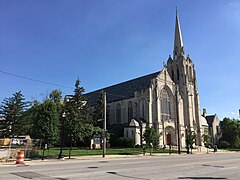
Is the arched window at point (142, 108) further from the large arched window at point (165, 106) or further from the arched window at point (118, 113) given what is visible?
the arched window at point (118, 113)

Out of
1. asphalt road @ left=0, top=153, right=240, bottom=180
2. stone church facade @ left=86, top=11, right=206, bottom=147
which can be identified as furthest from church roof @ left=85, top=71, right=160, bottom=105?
asphalt road @ left=0, top=153, right=240, bottom=180

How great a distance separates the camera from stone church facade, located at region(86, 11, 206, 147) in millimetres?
52906

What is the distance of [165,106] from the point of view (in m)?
58.2

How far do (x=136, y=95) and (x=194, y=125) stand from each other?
20150mm

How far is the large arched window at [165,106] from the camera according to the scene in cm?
5700


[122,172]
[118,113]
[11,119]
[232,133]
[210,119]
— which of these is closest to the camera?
[122,172]

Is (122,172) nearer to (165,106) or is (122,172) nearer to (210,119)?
(165,106)

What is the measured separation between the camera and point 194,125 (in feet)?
209

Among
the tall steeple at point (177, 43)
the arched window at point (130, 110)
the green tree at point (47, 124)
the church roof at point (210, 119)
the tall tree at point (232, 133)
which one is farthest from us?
the church roof at point (210, 119)

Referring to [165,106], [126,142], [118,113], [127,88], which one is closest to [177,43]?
[127,88]

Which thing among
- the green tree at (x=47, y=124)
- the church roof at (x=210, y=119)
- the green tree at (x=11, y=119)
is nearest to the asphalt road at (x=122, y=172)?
the green tree at (x=47, y=124)

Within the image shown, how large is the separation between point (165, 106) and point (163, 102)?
44.9 inches

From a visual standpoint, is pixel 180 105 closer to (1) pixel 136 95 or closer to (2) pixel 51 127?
(1) pixel 136 95

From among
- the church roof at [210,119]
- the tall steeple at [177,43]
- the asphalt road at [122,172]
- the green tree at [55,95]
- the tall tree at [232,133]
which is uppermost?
the tall steeple at [177,43]
